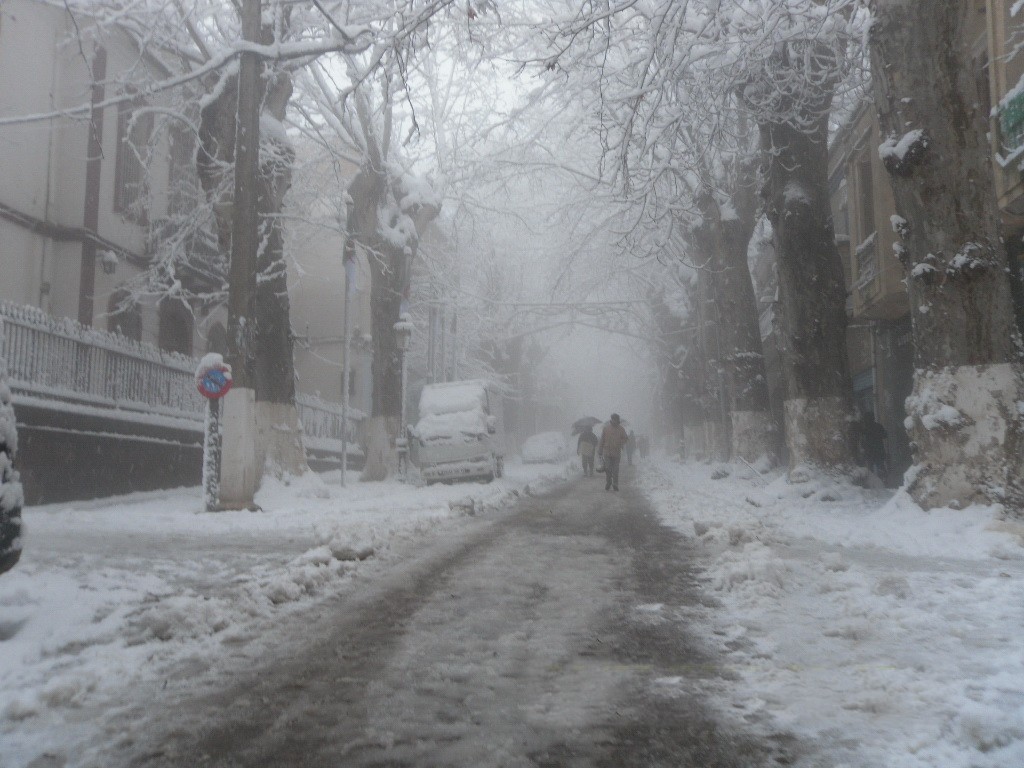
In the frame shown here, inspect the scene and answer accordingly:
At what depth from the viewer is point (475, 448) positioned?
22531 millimetres

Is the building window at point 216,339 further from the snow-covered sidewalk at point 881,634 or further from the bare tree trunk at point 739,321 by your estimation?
the snow-covered sidewalk at point 881,634

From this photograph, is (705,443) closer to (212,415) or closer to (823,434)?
(823,434)

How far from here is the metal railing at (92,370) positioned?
41.7ft

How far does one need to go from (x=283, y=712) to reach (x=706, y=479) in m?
19.6

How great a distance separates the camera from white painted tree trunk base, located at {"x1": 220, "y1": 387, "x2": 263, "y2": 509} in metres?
12.9

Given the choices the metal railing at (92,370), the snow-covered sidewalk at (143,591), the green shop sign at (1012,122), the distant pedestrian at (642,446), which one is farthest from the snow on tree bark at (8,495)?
the distant pedestrian at (642,446)

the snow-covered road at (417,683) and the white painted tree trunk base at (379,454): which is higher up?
the white painted tree trunk base at (379,454)

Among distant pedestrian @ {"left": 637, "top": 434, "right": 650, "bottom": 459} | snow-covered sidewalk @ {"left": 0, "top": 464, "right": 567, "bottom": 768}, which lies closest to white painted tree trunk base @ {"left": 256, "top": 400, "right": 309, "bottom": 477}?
snow-covered sidewalk @ {"left": 0, "top": 464, "right": 567, "bottom": 768}

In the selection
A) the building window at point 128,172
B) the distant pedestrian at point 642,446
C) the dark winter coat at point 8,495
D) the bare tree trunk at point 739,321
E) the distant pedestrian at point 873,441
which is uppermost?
the building window at point 128,172

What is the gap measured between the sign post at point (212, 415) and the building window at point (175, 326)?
1169cm

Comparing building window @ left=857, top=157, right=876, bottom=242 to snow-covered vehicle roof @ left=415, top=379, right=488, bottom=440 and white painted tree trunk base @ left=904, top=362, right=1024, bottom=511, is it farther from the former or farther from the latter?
white painted tree trunk base @ left=904, top=362, right=1024, bottom=511

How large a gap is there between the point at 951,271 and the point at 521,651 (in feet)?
22.4

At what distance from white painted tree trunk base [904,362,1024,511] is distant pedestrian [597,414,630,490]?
33.5 ft

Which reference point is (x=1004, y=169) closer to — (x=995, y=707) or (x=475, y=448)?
(x=995, y=707)
